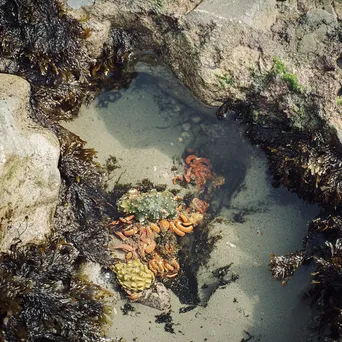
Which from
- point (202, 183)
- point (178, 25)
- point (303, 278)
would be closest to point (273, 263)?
point (303, 278)

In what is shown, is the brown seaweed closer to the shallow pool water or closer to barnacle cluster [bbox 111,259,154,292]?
the shallow pool water

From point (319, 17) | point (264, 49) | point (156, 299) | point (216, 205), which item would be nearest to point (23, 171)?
point (156, 299)

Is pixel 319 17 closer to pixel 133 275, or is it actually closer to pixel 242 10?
pixel 242 10

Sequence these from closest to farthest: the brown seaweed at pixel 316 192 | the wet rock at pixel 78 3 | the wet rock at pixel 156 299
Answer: the brown seaweed at pixel 316 192 → the wet rock at pixel 156 299 → the wet rock at pixel 78 3

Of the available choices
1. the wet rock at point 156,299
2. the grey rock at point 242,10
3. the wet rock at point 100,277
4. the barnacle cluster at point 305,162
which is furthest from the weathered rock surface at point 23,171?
the barnacle cluster at point 305,162

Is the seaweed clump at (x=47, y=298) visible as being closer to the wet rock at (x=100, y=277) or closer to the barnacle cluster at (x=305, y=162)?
the wet rock at (x=100, y=277)

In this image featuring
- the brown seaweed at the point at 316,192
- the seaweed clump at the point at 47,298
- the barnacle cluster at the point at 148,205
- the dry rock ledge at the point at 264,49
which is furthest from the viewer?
the barnacle cluster at the point at 148,205

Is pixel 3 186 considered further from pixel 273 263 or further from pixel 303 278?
pixel 303 278
